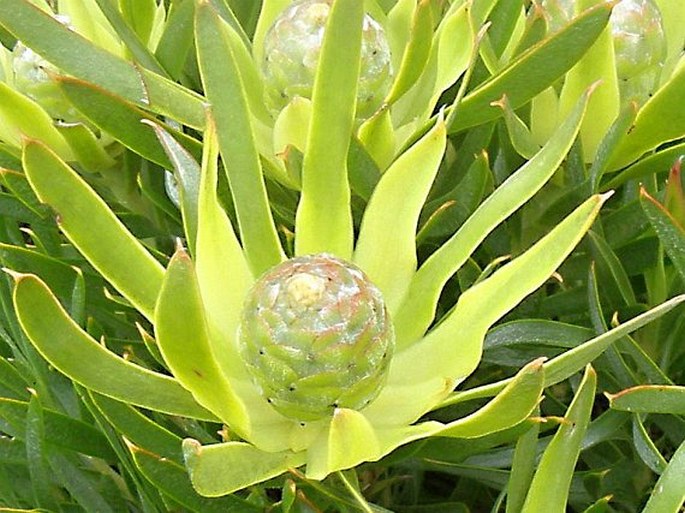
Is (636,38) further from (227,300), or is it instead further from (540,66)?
(227,300)

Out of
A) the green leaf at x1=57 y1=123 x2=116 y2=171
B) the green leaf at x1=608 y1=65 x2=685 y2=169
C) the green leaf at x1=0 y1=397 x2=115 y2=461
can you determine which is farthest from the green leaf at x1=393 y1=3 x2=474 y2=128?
the green leaf at x1=0 y1=397 x2=115 y2=461

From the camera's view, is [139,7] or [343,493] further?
[139,7]

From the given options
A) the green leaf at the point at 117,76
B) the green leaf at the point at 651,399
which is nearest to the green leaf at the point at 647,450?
the green leaf at the point at 651,399

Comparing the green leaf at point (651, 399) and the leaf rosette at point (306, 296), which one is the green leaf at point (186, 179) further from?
the green leaf at point (651, 399)

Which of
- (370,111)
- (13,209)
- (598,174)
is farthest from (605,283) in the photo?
(13,209)

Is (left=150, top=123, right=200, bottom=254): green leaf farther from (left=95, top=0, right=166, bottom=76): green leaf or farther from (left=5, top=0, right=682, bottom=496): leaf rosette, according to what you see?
(left=95, top=0, right=166, bottom=76): green leaf

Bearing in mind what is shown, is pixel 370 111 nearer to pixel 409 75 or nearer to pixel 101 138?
pixel 409 75
